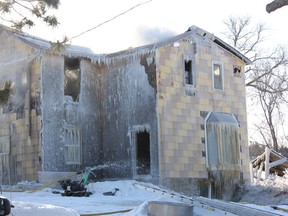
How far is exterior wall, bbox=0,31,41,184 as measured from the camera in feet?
70.9

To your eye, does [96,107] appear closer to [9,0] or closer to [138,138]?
[138,138]

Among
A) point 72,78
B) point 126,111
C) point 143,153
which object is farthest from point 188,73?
point 72,78

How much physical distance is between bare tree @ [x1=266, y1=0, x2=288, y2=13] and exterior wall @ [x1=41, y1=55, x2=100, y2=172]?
534 inches

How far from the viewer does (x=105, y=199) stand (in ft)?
55.9

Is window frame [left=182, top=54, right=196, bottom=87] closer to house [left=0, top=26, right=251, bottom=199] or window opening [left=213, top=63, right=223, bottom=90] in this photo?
house [left=0, top=26, right=251, bottom=199]

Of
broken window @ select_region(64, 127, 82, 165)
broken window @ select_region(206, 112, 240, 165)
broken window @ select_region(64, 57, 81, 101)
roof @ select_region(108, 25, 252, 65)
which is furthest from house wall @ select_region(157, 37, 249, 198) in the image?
broken window @ select_region(64, 57, 81, 101)

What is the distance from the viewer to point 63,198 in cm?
1666

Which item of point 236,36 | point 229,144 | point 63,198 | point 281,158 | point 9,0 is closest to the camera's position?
point 9,0

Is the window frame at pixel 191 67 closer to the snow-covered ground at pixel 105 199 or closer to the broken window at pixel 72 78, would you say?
the broken window at pixel 72 78

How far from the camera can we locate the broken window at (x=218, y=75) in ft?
76.7

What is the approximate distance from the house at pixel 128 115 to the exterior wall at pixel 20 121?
4 centimetres

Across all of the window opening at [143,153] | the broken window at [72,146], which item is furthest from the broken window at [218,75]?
the broken window at [72,146]

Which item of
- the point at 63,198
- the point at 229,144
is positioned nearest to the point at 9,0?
the point at 63,198

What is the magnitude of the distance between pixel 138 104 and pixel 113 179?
125 inches
